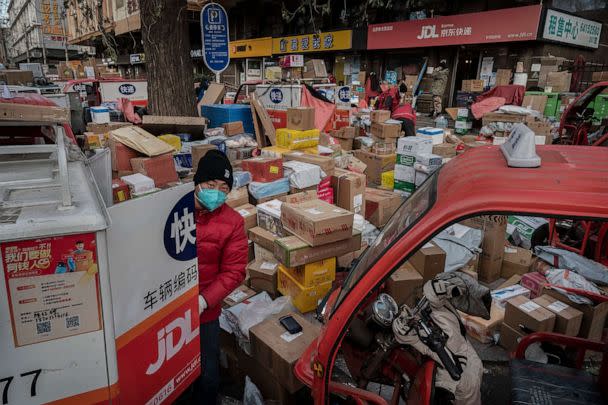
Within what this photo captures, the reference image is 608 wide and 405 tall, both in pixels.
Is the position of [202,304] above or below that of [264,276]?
above

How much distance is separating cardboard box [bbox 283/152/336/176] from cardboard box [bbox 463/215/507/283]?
206 centimetres

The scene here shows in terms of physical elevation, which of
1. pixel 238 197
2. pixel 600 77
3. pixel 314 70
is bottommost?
pixel 238 197

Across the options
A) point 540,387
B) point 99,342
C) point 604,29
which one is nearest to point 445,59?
point 604,29

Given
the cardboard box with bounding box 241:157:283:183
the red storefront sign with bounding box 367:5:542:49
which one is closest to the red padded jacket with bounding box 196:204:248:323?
the cardboard box with bounding box 241:157:283:183

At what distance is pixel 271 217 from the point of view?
4.36 metres

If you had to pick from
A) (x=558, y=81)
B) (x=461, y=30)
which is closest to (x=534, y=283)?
(x=558, y=81)

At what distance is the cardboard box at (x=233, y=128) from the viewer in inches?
260

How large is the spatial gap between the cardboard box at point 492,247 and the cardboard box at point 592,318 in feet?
3.32

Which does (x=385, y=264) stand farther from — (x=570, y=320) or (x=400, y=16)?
(x=400, y=16)

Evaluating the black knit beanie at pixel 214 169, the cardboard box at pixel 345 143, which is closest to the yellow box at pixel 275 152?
the black knit beanie at pixel 214 169

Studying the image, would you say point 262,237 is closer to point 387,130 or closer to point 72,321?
point 72,321

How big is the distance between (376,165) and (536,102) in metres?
8.04

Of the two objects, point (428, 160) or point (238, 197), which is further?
point (428, 160)

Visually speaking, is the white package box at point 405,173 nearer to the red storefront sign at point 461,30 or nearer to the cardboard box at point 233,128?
the cardboard box at point 233,128
